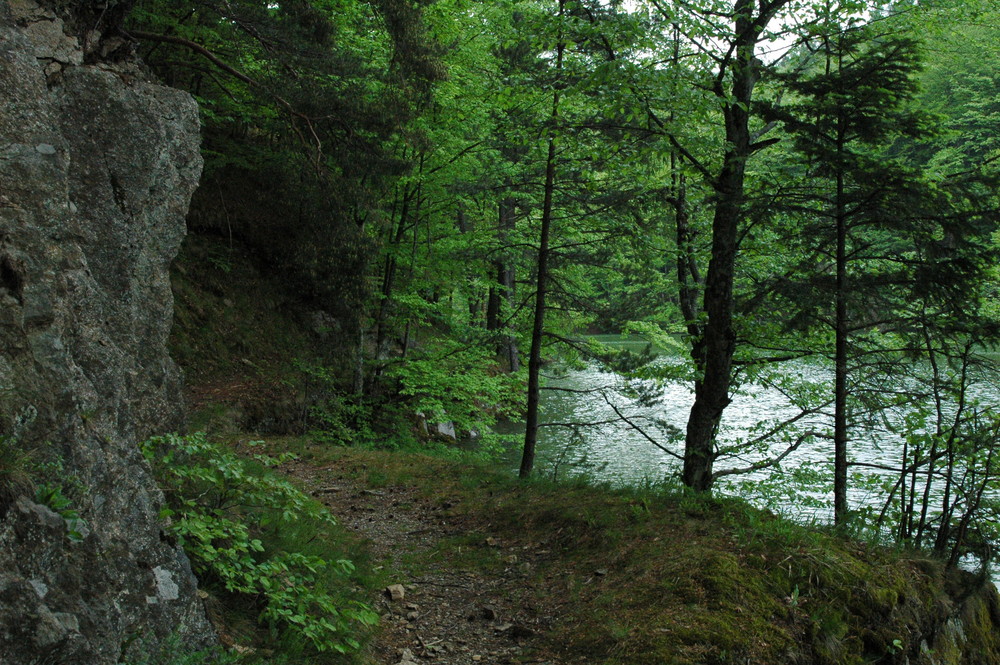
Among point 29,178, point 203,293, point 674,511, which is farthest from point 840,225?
point 203,293

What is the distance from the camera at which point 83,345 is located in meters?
3.49

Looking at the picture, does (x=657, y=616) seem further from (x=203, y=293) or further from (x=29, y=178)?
(x=203, y=293)

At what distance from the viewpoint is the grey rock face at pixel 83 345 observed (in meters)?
2.48

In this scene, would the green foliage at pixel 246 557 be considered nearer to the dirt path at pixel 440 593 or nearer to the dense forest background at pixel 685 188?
the dirt path at pixel 440 593

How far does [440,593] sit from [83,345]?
382cm

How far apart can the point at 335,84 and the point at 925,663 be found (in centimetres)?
1027

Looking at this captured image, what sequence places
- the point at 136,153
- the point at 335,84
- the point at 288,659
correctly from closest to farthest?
the point at 288,659 < the point at 136,153 < the point at 335,84

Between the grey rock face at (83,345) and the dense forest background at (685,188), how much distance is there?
3.16 metres

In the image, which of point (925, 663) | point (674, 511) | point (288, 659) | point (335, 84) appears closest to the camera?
point (288, 659)

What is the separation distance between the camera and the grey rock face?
2.48m

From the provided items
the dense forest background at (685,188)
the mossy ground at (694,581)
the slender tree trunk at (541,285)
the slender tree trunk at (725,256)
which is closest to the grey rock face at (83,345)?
the mossy ground at (694,581)

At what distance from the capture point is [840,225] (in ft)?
24.7

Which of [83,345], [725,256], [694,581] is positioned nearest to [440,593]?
[694,581]

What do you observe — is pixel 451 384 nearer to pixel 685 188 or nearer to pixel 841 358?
pixel 685 188
